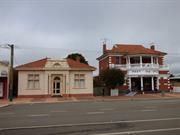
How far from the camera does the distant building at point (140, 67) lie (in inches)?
1647

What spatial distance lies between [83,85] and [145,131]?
27.4 metres

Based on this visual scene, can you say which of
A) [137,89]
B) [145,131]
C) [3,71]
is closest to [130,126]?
[145,131]

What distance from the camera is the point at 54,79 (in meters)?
35.2

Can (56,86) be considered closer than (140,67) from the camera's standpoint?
Yes

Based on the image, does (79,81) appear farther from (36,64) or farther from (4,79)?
(4,79)

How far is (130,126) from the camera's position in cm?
983

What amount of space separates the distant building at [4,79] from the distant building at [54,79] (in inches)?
65.9

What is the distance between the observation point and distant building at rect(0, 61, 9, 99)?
3259cm

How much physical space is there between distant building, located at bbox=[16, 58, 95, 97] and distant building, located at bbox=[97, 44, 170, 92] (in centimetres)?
720

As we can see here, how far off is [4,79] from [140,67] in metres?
21.4

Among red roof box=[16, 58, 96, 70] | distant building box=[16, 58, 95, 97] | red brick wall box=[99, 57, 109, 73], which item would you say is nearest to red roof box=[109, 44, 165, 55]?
red brick wall box=[99, 57, 109, 73]

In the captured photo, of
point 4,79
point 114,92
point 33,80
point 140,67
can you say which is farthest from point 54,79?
point 140,67

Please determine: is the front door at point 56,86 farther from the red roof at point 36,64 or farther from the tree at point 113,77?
the tree at point 113,77

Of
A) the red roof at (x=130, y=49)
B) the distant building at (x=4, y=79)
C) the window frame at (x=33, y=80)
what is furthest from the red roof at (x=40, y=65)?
Answer: the red roof at (x=130, y=49)
